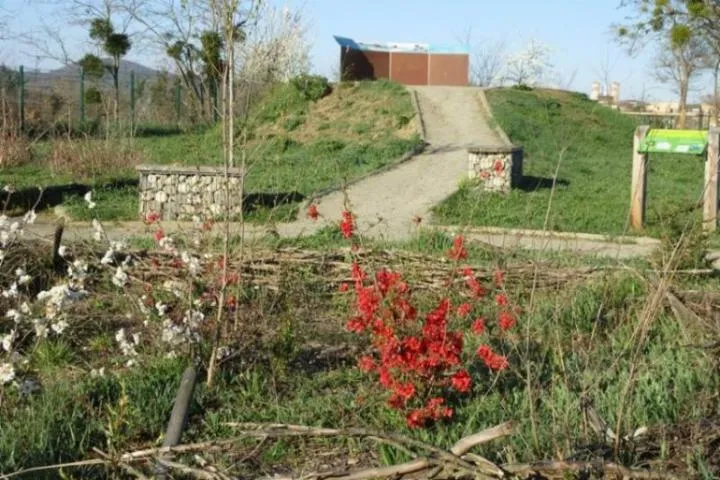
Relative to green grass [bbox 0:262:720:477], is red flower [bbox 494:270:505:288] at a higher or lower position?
higher

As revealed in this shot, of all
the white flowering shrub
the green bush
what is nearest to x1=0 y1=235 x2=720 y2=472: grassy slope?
the white flowering shrub

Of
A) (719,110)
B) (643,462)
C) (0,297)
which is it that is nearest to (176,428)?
(643,462)

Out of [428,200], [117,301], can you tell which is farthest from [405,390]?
[428,200]

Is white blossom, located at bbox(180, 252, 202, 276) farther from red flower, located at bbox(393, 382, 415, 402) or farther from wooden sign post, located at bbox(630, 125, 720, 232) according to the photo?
wooden sign post, located at bbox(630, 125, 720, 232)

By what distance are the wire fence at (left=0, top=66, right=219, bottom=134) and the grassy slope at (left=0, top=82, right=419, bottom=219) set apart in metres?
1.75

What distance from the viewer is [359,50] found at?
33969 millimetres

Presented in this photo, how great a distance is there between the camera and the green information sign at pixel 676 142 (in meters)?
12.3

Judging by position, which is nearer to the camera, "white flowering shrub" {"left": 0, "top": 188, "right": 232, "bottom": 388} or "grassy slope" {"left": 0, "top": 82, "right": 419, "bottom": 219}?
"white flowering shrub" {"left": 0, "top": 188, "right": 232, "bottom": 388}

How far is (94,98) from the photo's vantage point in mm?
31672

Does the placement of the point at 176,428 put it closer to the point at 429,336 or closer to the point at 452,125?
the point at 429,336

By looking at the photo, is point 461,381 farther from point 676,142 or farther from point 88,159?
point 88,159

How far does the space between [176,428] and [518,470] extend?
5.23 feet

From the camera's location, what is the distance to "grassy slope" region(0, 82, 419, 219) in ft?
54.8

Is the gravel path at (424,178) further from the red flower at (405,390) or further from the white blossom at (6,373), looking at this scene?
the white blossom at (6,373)
